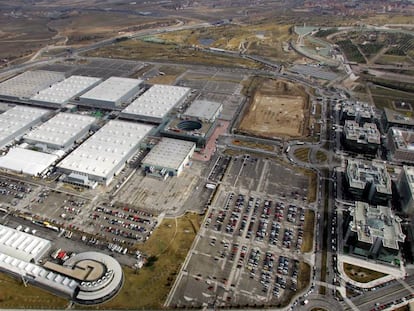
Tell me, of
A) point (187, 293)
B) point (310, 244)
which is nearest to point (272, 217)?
point (310, 244)

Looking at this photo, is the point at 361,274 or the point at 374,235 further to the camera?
the point at 374,235

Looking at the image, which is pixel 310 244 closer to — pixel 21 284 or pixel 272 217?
pixel 272 217

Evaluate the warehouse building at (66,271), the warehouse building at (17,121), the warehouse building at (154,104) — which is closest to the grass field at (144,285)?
the warehouse building at (66,271)

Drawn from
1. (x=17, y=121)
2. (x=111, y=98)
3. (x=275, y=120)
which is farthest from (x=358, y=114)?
(x=17, y=121)

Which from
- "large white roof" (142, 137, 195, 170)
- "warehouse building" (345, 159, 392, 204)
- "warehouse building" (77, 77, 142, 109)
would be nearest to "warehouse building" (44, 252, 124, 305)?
"large white roof" (142, 137, 195, 170)

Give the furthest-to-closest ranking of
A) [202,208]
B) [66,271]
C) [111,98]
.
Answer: [111,98]
[202,208]
[66,271]

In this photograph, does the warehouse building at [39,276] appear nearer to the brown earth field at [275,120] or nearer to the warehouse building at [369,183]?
the warehouse building at [369,183]

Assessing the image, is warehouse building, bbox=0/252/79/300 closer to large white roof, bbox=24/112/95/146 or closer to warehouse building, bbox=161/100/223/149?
large white roof, bbox=24/112/95/146

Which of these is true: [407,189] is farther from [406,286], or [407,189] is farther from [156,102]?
[156,102]
